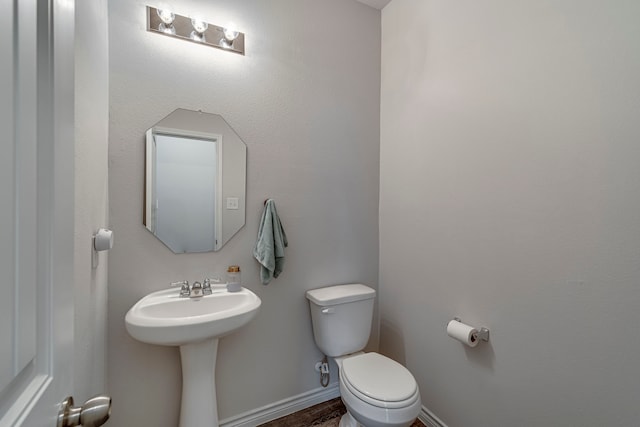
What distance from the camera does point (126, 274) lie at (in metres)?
1.33

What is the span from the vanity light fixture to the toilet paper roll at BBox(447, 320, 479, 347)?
186 centimetres

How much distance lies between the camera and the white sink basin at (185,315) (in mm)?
1090

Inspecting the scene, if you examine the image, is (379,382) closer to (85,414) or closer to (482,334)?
(482,334)

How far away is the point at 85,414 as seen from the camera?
0.47 meters

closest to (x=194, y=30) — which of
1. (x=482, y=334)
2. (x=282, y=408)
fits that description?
(x=482, y=334)

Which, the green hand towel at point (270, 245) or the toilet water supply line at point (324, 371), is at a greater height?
the green hand towel at point (270, 245)

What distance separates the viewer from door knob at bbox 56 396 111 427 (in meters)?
0.46

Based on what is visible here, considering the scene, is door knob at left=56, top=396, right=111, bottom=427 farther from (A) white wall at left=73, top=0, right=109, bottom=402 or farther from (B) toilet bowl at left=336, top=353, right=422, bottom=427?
(B) toilet bowl at left=336, top=353, right=422, bottom=427

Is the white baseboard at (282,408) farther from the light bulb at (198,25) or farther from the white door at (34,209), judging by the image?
the light bulb at (198,25)

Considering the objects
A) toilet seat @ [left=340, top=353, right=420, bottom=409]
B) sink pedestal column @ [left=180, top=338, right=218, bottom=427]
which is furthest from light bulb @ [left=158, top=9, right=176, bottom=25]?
toilet seat @ [left=340, top=353, right=420, bottom=409]

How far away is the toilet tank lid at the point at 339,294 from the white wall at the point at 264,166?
3.1 inches

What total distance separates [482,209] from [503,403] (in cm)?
89

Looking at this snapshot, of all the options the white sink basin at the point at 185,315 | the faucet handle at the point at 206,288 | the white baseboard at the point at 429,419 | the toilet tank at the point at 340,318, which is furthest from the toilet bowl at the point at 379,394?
the faucet handle at the point at 206,288

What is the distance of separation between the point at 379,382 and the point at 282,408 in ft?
2.46
